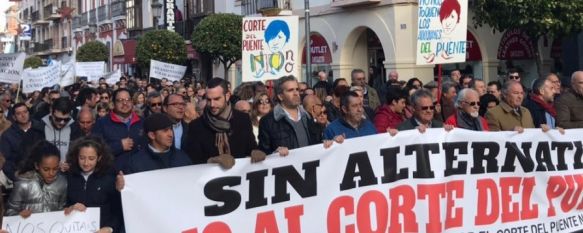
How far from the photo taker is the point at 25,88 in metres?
17.8

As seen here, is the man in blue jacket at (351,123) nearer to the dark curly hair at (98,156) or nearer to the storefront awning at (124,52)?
the dark curly hair at (98,156)

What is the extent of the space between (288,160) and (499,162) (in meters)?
1.89

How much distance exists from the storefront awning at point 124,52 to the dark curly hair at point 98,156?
112 feet

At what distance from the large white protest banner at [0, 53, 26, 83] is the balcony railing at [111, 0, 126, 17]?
29.2 metres

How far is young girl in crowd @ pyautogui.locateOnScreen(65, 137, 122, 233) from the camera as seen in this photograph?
558 centimetres

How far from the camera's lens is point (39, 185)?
555 centimetres

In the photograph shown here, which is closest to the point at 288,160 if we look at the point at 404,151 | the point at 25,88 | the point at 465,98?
the point at 404,151

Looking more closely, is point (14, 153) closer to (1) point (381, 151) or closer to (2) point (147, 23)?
(1) point (381, 151)

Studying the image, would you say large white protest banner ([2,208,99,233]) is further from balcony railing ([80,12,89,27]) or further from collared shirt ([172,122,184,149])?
balcony railing ([80,12,89,27])

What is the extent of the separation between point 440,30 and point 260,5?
58.4 ft

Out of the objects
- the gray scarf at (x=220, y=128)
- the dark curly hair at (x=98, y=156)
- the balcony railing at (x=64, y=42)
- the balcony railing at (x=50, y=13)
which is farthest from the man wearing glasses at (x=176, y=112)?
the balcony railing at (x=50, y=13)

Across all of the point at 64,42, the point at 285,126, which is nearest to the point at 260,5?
the point at 285,126

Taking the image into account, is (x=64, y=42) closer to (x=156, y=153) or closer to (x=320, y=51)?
(x=320, y=51)

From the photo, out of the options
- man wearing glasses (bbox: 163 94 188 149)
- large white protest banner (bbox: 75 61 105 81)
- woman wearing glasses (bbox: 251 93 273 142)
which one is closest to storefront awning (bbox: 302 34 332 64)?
large white protest banner (bbox: 75 61 105 81)
